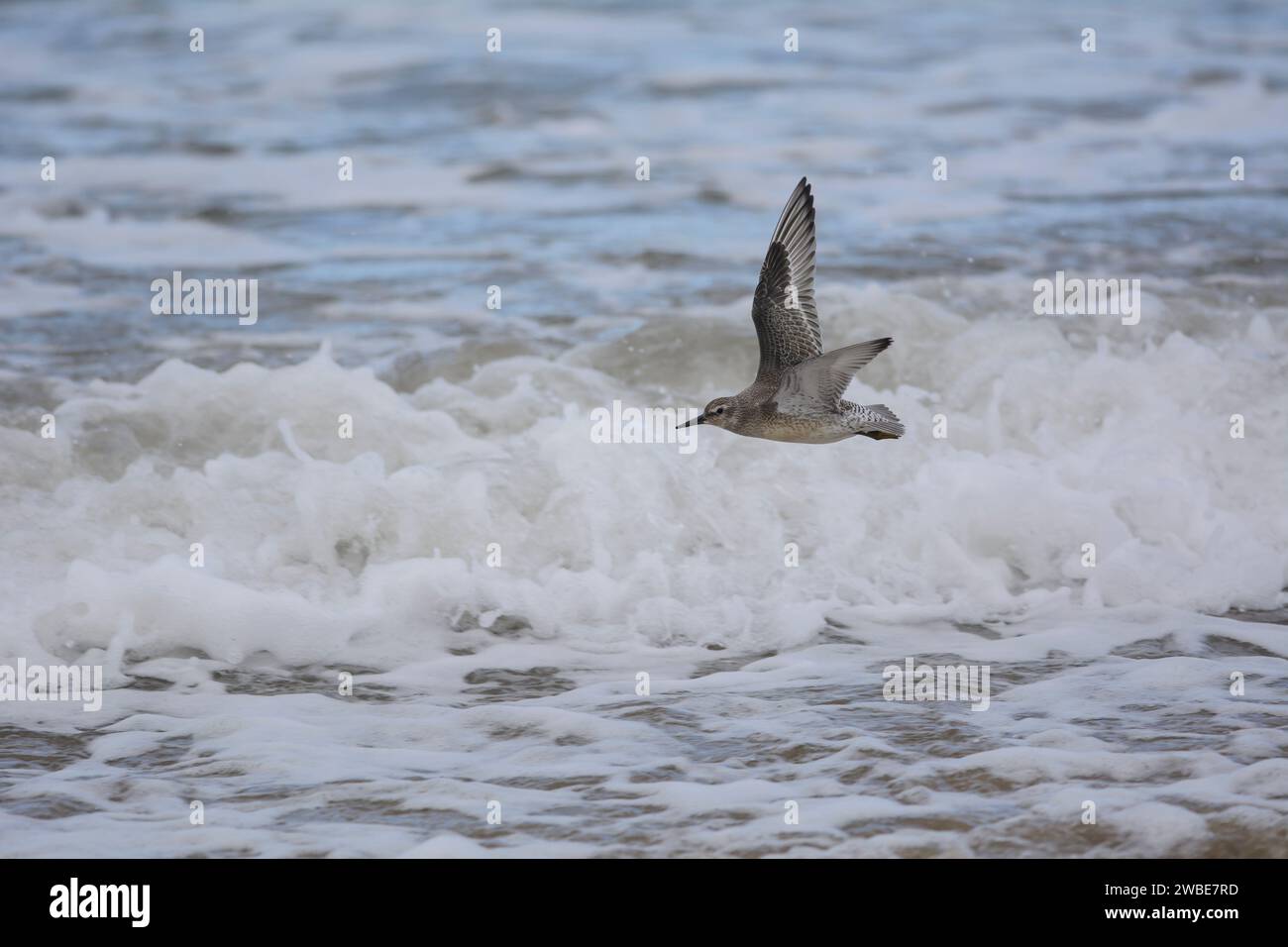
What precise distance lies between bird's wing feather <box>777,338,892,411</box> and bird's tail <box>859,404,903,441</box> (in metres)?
0.15

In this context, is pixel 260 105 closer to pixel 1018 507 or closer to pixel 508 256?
pixel 508 256

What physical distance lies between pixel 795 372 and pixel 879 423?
1.52ft

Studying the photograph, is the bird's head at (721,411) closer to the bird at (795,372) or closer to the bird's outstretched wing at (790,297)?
the bird at (795,372)

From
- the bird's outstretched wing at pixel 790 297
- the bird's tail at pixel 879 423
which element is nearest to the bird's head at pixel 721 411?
the bird's outstretched wing at pixel 790 297

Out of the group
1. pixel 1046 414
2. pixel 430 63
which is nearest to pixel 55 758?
pixel 1046 414

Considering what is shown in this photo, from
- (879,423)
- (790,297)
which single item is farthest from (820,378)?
(790,297)

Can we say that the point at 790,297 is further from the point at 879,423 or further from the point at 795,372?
the point at 879,423

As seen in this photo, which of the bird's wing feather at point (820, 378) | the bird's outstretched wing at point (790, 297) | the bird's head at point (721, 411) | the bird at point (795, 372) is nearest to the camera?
the bird's wing feather at point (820, 378)

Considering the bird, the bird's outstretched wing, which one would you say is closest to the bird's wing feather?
the bird

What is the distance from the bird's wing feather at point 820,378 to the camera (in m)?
6.14

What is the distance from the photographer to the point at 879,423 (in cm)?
644

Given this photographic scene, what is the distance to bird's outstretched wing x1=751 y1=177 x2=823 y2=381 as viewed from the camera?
21.3 ft

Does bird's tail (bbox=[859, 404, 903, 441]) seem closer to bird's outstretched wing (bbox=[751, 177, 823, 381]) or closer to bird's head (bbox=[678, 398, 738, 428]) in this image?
bird's outstretched wing (bbox=[751, 177, 823, 381])
